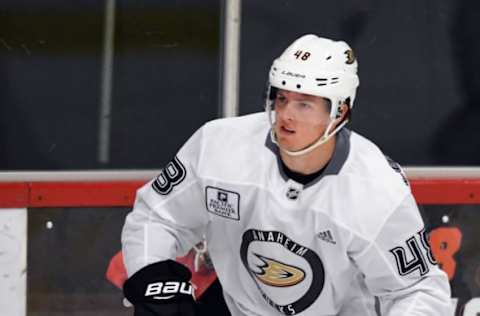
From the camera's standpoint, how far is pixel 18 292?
5.22 m

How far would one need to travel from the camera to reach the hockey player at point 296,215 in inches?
152

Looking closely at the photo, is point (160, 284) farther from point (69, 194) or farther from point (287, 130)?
point (69, 194)

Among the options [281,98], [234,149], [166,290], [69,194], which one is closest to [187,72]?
[69,194]

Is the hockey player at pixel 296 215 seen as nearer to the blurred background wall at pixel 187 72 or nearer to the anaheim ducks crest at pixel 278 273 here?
the anaheim ducks crest at pixel 278 273

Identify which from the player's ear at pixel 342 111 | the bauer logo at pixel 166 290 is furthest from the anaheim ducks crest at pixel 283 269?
the player's ear at pixel 342 111

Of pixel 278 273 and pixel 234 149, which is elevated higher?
pixel 234 149

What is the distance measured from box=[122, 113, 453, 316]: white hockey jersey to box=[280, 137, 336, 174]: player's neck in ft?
0.08

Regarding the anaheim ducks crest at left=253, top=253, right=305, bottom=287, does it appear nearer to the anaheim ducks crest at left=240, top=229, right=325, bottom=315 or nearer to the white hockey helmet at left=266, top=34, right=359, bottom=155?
the anaheim ducks crest at left=240, top=229, right=325, bottom=315

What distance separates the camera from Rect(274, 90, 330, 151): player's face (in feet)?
12.6

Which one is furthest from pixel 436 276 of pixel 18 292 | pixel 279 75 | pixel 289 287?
pixel 18 292

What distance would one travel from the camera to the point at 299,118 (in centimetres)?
385

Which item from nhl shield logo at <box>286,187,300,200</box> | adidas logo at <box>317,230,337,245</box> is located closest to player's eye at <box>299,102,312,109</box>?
nhl shield logo at <box>286,187,300,200</box>

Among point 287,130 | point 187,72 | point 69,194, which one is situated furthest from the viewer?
point 187,72

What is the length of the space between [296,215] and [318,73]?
1.31ft
